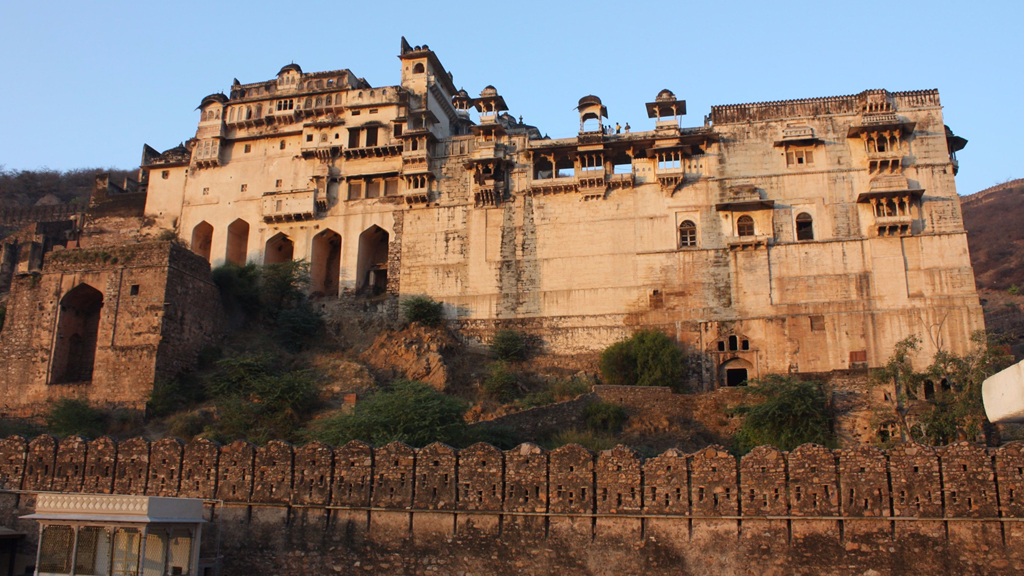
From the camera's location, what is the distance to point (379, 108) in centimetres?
3888

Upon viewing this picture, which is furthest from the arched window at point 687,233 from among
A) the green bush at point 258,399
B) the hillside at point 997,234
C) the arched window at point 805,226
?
the hillside at point 997,234

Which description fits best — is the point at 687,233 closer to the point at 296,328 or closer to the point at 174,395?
the point at 296,328

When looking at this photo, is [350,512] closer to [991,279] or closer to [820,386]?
[820,386]

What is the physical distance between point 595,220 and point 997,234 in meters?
38.5

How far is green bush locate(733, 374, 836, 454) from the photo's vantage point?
76.2 ft

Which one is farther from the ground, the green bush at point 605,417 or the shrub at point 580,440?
the green bush at point 605,417

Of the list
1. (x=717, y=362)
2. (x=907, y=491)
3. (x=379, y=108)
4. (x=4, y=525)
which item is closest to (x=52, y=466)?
(x=4, y=525)

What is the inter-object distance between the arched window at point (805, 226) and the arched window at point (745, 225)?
5.76 feet

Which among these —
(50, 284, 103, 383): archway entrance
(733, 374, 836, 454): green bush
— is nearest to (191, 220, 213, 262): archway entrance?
(50, 284, 103, 383): archway entrance

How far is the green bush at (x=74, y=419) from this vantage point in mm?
25141

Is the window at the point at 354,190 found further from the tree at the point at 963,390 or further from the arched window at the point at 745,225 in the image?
the tree at the point at 963,390

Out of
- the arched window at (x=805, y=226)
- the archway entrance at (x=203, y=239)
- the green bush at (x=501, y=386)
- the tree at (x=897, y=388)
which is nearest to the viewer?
the tree at (x=897, y=388)

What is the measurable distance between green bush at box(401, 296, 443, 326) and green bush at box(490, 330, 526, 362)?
103 inches

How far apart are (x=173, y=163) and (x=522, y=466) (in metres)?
32.5
